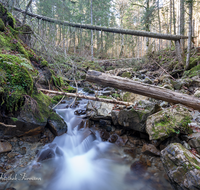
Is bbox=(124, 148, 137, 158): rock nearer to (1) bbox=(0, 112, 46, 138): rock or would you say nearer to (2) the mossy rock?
(1) bbox=(0, 112, 46, 138): rock

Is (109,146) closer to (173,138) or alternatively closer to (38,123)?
(173,138)

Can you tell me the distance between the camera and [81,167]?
13.5ft

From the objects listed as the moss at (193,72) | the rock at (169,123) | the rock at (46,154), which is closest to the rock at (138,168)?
the rock at (169,123)

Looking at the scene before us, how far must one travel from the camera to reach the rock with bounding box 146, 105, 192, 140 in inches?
139

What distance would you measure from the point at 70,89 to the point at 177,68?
8237 millimetres

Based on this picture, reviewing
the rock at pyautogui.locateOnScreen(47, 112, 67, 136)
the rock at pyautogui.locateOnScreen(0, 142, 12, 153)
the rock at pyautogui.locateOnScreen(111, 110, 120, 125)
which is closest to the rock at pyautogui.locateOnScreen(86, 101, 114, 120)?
the rock at pyautogui.locateOnScreen(111, 110, 120, 125)

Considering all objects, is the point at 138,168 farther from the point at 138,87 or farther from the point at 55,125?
the point at 55,125

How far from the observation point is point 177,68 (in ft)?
32.8

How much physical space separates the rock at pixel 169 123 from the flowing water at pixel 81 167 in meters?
1.22

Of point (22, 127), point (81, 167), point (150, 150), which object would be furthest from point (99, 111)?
point (22, 127)

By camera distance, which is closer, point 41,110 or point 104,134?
point 41,110

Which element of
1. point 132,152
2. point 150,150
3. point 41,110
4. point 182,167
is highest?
point 41,110

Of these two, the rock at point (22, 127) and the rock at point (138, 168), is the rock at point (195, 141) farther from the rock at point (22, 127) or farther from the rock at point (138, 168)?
the rock at point (22, 127)

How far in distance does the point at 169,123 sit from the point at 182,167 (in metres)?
1.32
